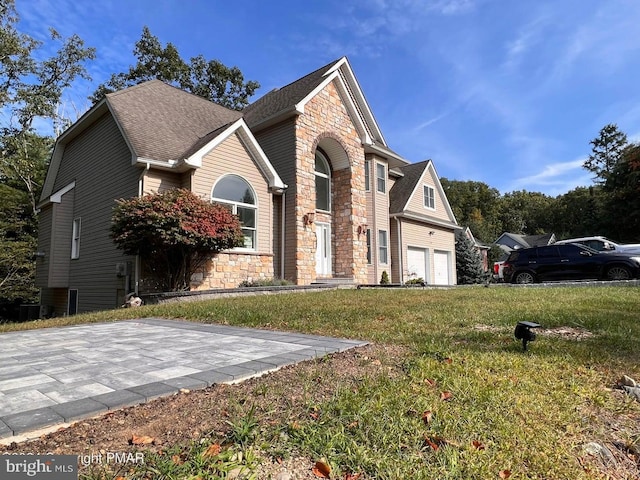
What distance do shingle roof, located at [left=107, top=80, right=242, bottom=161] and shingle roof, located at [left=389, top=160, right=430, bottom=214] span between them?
8.89 m

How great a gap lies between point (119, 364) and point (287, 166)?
11327mm

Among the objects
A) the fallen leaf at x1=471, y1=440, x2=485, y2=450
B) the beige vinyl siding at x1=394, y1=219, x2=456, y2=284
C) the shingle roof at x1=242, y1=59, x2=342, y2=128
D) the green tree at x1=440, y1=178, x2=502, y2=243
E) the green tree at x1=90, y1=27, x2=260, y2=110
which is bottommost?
the fallen leaf at x1=471, y1=440, x2=485, y2=450

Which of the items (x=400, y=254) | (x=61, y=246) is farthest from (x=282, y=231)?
(x=61, y=246)

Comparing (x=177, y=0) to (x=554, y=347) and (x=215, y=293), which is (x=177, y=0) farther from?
(x=554, y=347)

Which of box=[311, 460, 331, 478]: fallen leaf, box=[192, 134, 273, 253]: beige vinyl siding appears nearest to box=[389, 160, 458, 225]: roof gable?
box=[192, 134, 273, 253]: beige vinyl siding

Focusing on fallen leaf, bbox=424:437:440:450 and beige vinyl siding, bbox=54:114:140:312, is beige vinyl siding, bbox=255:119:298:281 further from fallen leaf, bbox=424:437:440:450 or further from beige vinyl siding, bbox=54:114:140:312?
fallen leaf, bbox=424:437:440:450

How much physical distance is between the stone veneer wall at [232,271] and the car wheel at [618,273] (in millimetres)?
12358

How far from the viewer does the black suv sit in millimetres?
13734

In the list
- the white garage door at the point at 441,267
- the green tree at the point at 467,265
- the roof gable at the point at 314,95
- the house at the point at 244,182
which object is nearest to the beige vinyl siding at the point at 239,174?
the house at the point at 244,182

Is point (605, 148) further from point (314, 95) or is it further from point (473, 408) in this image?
point (473, 408)

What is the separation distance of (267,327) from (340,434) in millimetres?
3796

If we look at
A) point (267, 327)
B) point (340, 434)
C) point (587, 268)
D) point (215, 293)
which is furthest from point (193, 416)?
point (587, 268)

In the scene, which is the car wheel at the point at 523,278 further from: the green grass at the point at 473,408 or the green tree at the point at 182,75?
the green tree at the point at 182,75

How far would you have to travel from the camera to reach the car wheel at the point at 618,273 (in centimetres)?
1365
